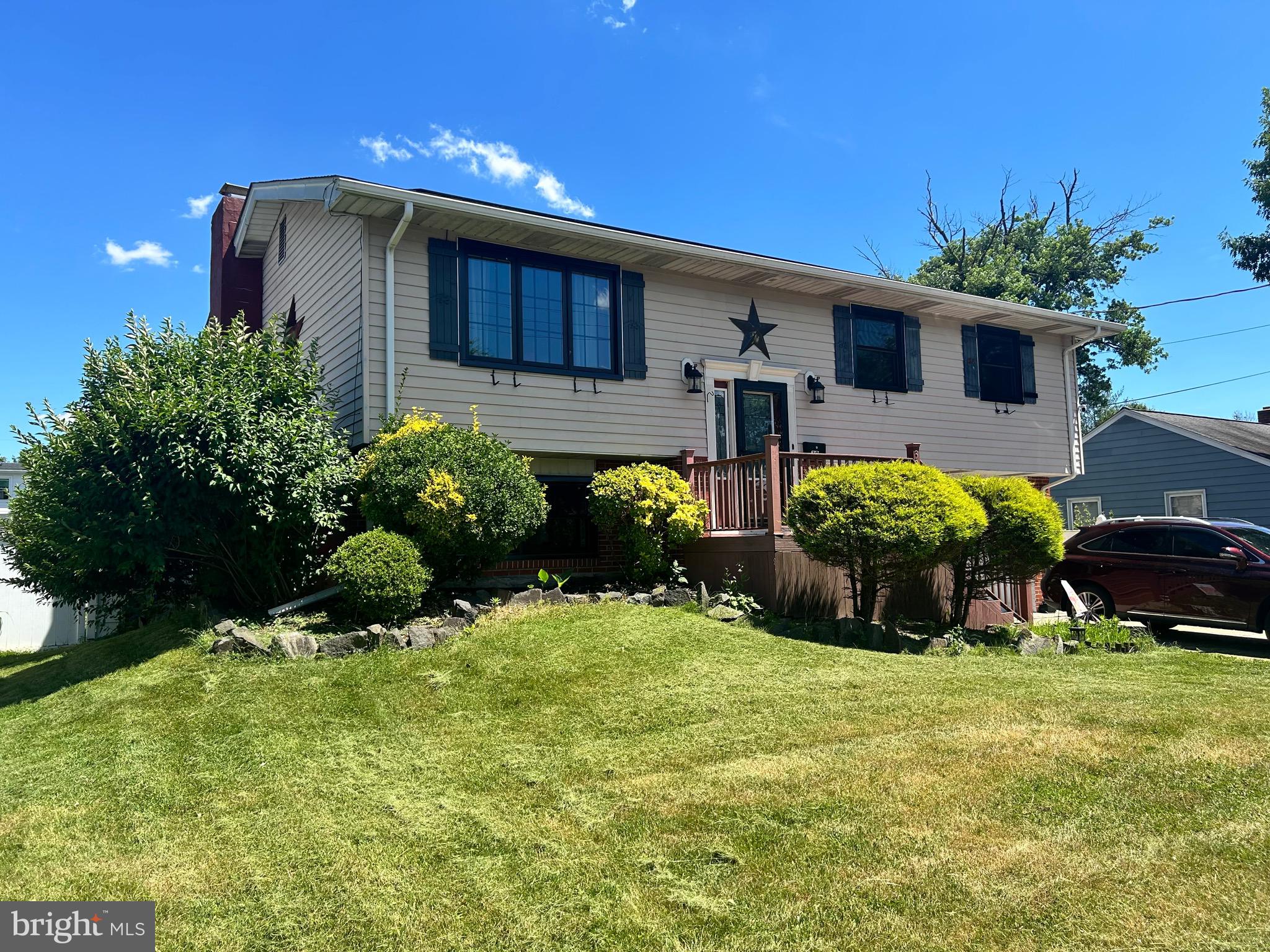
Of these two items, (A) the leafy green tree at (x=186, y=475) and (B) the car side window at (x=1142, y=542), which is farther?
(B) the car side window at (x=1142, y=542)

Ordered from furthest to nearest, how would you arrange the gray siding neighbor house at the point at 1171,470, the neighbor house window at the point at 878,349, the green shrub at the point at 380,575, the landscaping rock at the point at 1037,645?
the gray siding neighbor house at the point at 1171,470, the neighbor house window at the point at 878,349, the landscaping rock at the point at 1037,645, the green shrub at the point at 380,575

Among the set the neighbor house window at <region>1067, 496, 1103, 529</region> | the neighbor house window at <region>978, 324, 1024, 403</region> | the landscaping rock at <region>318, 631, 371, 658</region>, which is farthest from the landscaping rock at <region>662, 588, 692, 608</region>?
the neighbor house window at <region>1067, 496, 1103, 529</region>

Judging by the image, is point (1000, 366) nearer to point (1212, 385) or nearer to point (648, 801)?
point (648, 801)

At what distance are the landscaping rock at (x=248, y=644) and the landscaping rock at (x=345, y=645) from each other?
1.56ft

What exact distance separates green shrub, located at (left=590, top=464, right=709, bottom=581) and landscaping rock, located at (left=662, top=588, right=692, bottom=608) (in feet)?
1.96

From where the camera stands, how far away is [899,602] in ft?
28.6

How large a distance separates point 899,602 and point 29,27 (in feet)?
42.5

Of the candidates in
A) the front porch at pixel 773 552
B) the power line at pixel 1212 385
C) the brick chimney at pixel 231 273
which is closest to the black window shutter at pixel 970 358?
the front porch at pixel 773 552

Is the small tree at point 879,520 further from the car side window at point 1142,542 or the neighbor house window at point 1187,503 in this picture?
the neighbor house window at point 1187,503

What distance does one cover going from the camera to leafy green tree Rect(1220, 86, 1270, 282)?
2048cm

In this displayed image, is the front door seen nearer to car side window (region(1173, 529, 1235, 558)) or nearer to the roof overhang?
the roof overhang

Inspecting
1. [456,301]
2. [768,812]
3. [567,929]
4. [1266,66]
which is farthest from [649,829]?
[1266,66]

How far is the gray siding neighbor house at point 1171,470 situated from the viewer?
1764 cm

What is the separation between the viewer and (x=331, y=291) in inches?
413
